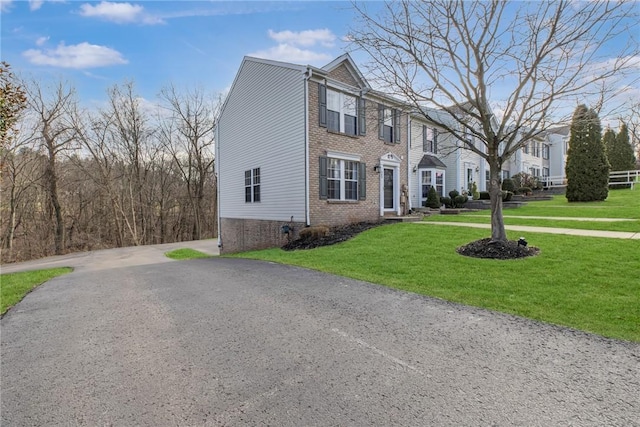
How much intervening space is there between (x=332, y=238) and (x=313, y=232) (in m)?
0.70

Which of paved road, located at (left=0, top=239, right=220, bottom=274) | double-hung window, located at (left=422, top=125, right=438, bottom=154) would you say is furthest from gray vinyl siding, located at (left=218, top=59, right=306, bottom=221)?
double-hung window, located at (left=422, top=125, right=438, bottom=154)

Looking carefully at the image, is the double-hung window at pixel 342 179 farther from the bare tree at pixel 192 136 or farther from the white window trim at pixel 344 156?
the bare tree at pixel 192 136

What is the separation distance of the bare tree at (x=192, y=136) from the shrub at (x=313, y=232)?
2193cm

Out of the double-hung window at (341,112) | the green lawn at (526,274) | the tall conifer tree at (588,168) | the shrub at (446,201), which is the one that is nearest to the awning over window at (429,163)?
the shrub at (446,201)

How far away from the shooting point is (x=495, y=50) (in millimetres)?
7828

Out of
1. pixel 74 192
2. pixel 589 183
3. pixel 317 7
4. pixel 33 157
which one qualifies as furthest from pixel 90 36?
pixel 589 183

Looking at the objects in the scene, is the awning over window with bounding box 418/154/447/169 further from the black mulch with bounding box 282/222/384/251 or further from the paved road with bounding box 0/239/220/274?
the paved road with bounding box 0/239/220/274

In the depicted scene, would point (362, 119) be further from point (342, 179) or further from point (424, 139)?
point (424, 139)

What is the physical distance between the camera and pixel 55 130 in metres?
22.5

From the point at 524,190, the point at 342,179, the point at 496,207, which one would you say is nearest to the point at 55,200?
the point at 342,179

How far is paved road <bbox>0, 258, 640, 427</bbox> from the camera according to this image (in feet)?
7.76

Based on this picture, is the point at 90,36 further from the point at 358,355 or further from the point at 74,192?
the point at 74,192

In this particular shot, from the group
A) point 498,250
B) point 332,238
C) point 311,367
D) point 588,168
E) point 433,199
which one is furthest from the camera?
point 433,199

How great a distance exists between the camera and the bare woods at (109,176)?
2255 cm
